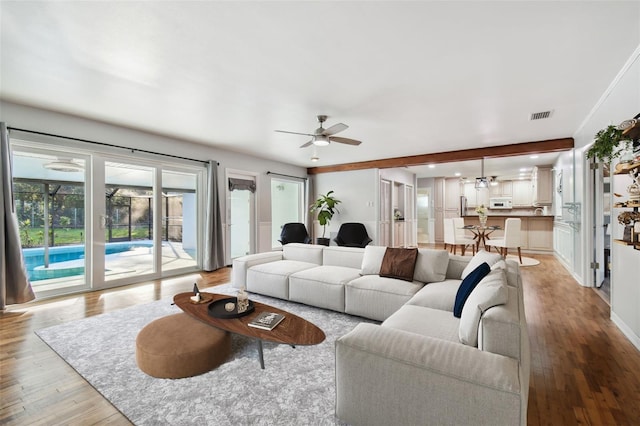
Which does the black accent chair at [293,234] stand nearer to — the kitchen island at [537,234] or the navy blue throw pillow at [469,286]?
the navy blue throw pillow at [469,286]

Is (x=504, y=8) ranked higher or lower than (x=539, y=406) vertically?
higher

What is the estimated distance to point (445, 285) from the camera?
2.79 metres

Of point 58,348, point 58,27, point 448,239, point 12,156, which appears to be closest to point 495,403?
point 58,348

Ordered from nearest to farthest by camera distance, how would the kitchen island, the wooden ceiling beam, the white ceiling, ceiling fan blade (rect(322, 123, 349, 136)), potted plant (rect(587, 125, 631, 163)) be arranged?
the white ceiling → potted plant (rect(587, 125, 631, 163)) → ceiling fan blade (rect(322, 123, 349, 136)) → the wooden ceiling beam → the kitchen island

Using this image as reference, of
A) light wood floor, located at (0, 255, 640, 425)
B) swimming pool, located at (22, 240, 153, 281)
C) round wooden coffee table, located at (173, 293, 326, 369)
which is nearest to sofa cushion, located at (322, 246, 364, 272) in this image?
round wooden coffee table, located at (173, 293, 326, 369)

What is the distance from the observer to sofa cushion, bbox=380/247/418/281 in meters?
3.06

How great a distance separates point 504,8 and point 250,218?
18.7ft

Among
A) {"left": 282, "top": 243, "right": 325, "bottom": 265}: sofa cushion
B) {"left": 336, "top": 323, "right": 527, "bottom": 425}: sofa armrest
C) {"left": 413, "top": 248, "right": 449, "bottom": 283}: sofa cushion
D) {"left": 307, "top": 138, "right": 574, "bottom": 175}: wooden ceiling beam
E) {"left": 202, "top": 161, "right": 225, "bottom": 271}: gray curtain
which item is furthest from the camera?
{"left": 202, "top": 161, "right": 225, "bottom": 271}: gray curtain

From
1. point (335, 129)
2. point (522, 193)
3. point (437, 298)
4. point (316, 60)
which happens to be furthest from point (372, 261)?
point (522, 193)

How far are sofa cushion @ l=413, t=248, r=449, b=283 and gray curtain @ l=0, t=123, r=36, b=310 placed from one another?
178 inches

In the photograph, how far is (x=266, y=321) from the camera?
2.07 meters

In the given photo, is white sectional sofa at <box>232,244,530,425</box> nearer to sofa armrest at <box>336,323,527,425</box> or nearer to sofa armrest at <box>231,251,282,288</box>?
sofa armrest at <box>336,323,527,425</box>

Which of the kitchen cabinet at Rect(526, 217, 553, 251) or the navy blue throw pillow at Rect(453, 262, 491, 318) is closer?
the navy blue throw pillow at Rect(453, 262, 491, 318)

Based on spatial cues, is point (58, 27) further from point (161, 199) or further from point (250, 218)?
point (250, 218)
